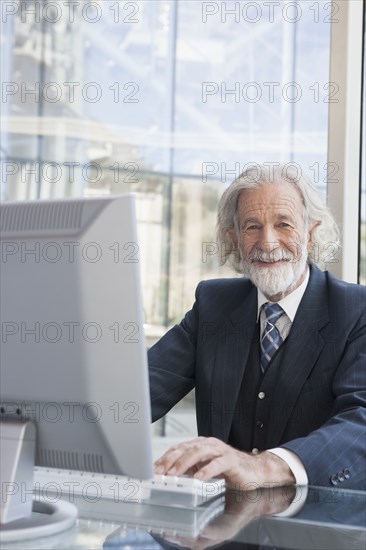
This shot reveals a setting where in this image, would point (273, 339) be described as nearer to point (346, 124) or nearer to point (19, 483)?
point (19, 483)

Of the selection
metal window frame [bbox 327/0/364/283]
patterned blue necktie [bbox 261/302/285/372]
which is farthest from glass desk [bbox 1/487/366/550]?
metal window frame [bbox 327/0/364/283]

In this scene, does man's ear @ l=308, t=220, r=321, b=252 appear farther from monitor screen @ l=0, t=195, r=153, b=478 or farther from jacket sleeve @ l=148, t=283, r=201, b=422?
monitor screen @ l=0, t=195, r=153, b=478

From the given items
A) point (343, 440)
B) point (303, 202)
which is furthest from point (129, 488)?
point (303, 202)

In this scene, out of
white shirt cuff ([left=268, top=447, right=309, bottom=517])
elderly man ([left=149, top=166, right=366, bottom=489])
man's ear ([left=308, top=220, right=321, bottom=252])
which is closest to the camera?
white shirt cuff ([left=268, top=447, right=309, bottom=517])

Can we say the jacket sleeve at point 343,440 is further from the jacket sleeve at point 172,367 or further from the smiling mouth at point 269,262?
the jacket sleeve at point 172,367

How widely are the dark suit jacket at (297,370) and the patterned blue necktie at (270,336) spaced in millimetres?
43

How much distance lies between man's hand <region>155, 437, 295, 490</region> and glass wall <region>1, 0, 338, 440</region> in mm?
2938

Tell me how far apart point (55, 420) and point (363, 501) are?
0.61m

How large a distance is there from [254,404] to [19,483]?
872 millimetres

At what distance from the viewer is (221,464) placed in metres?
1.45

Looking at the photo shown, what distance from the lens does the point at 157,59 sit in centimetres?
481

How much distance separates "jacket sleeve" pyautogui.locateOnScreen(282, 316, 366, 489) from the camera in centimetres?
158

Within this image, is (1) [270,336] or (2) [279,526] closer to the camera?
(2) [279,526]

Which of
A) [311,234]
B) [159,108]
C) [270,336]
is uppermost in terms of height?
[159,108]
